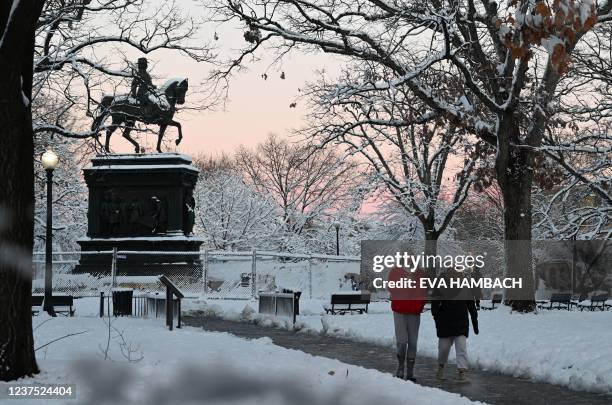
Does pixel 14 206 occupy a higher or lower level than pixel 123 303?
higher


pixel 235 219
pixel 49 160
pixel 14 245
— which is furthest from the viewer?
pixel 235 219

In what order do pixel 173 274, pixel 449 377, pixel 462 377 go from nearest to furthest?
pixel 462 377 < pixel 449 377 < pixel 173 274

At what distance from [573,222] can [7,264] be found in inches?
852

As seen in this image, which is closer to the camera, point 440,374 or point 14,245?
point 14,245

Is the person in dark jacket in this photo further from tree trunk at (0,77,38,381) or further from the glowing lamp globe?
the glowing lamp globe

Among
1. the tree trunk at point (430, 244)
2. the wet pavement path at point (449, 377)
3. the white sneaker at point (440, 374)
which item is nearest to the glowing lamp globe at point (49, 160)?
the wet pavement path at point (449, 377)

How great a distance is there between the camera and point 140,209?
31406 millimetres

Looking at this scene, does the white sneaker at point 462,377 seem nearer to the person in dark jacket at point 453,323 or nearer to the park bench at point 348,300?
the person in dark jacket at point 453,323

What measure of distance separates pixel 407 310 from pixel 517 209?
12404 mm

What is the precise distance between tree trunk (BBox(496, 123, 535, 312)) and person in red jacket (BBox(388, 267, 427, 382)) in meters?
11.8

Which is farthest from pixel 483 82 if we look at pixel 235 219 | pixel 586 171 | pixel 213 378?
pixel 235 219

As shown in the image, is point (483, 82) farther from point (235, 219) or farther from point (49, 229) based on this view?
point (235, 219)

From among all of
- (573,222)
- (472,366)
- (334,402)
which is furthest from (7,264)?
(573,222)

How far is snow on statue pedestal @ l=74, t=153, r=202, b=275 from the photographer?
31.2 meters
